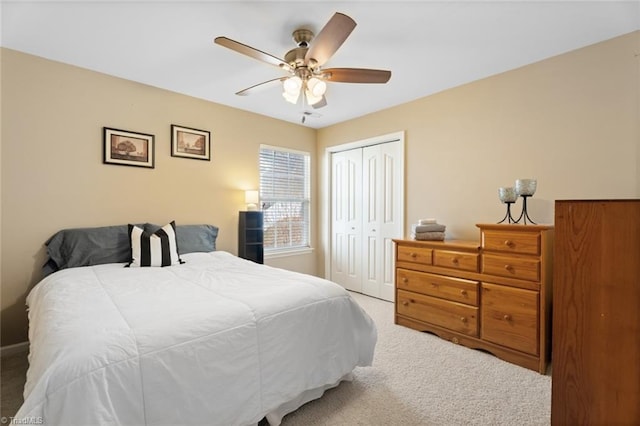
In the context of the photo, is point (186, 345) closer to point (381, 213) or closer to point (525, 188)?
point (525, 188)

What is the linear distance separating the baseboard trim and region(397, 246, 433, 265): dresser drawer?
11.4 ft

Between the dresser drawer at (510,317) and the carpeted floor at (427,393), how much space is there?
0.18m

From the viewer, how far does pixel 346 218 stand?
4406 millimetres

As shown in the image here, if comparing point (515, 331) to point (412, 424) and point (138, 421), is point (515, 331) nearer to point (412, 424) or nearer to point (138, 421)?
point (412, 424)

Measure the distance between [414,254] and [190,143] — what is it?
2.80m

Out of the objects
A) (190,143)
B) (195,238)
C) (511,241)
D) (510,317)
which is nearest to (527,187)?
(511,241)

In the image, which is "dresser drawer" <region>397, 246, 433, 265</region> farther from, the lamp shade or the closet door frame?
the lamp shade

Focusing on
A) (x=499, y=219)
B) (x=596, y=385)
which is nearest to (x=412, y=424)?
(x=596, y=385)

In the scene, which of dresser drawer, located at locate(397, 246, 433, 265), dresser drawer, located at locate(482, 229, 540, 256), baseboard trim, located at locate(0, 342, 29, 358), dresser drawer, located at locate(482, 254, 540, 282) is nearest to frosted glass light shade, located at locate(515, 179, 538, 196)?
dresser drawer, located at locate(482, 229, 540, 256)

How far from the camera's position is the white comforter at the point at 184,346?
3.43ft

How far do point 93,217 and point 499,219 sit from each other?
3899 millimetres

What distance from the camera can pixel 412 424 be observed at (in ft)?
5.40

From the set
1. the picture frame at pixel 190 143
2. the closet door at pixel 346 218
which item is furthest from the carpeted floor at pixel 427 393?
the picture frame at pixel 190 143

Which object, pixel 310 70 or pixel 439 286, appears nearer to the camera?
pixel 310 70
